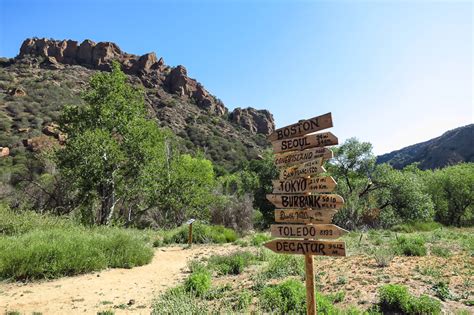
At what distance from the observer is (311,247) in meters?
3.89

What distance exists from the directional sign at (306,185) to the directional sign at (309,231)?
42cm

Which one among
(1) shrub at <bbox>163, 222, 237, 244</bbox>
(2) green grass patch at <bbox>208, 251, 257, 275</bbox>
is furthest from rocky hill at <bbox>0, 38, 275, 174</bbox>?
(2) green grass patch at <bbox>208, 251, 257, 275</bbox>

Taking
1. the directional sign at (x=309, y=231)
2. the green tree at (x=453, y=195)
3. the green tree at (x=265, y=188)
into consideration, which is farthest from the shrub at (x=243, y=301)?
the green tree at (x=453, y=195)

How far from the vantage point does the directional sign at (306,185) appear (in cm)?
387

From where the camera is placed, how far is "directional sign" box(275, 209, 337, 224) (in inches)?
152

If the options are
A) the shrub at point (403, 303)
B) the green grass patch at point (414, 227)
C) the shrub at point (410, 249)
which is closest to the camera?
the shrub at point (403, 303)

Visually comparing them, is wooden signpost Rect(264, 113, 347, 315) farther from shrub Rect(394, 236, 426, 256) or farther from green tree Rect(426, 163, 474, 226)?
green tree Rect(426, 163, 474, 226)

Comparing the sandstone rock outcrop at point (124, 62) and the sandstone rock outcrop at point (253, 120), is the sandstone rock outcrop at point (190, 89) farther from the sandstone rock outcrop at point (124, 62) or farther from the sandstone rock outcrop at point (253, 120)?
the sandstone rock outcrop at point (253, 120)

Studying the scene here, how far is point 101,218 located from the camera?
18.3 meters

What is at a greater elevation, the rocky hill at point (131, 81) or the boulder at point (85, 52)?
the boulder at point (85, 52)

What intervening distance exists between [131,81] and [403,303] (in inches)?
3360

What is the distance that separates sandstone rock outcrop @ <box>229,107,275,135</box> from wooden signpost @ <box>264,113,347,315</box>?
288ft

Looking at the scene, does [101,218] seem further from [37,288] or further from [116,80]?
[37,288]

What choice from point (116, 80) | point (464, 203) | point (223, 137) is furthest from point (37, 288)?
point (223, 137)
